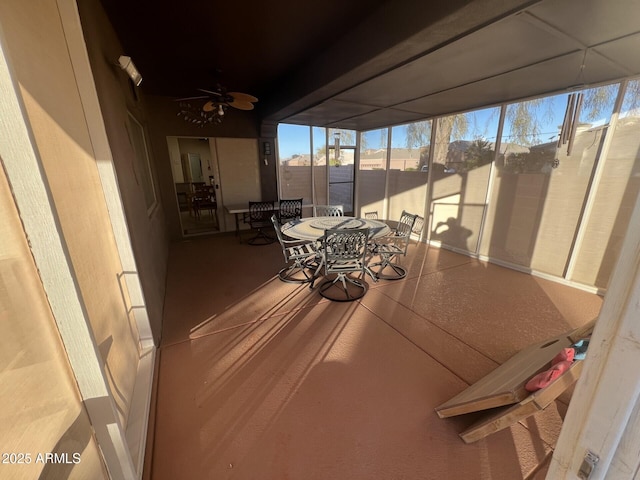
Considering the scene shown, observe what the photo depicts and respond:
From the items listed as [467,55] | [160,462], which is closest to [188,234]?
[160,462]

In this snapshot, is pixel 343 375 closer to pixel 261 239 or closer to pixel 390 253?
pixel 390 253

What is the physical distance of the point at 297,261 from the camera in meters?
3.22

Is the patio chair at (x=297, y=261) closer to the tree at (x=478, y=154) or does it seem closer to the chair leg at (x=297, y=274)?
the chair leg at (x=297, y=274)

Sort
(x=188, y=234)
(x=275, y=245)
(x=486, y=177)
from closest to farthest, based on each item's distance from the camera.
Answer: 1. (x=486, y=177)
2. (x=275, y=245)
3. (x=188, y=234)

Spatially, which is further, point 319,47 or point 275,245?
point 275,245

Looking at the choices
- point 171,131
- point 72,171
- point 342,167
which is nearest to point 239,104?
point 171,131

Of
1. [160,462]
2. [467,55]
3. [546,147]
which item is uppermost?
[467,55]

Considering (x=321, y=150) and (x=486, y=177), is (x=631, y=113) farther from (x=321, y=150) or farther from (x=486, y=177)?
(x=321, y=150)

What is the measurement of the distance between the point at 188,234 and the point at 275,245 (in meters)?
2.01

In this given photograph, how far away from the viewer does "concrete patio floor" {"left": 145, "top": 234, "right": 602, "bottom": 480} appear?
131cm

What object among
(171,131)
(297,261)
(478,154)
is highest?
(171,131)

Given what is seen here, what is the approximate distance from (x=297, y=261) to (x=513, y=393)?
2379 mm

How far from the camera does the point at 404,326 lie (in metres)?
2.39

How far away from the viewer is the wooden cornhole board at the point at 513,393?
3.70 feet
